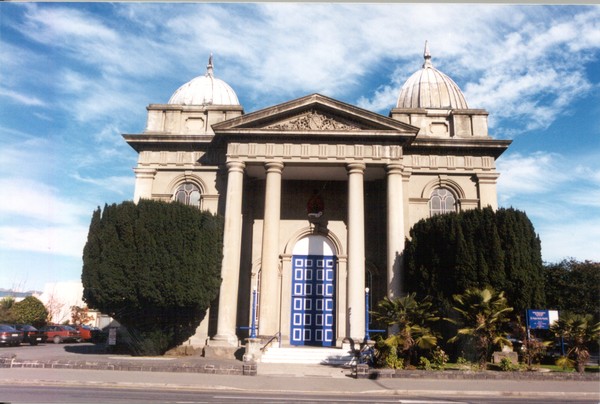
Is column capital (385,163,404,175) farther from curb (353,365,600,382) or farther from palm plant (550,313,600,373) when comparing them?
curb (353,365,600,382)

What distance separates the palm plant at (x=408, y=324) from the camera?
17.0 meters

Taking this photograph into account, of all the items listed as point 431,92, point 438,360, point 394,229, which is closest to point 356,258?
point 394,229

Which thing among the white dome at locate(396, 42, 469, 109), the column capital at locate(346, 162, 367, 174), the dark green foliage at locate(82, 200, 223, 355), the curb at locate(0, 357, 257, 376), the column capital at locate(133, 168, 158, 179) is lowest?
the curb at locate(0, 357, 257, 376)

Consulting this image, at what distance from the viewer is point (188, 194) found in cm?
2520

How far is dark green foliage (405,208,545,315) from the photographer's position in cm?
1942

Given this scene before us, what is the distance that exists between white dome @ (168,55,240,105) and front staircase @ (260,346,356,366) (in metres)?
17.7

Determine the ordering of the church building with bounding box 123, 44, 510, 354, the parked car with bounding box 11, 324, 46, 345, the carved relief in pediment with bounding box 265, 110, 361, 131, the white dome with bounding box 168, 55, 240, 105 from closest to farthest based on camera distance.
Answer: the church building with bounding box 123, 44, 510, 354 < the carved relief in pediment with bounding box 265, 110, 361, 131 < the parked car with bounding box 11, 324, 46, 345 < the white dome with bounding box 168, 55, 240, 105

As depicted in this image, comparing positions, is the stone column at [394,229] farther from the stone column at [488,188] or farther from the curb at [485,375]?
the curb at [485,375]

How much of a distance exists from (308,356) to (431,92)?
693 inches

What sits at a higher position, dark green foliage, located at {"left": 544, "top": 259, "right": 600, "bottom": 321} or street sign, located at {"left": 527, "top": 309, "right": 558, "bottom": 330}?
dark green foliage, located at {"left": 544, "top": 259, "right": 600, "bottom": 321}

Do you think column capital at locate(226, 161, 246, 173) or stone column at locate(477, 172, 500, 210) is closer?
column capital at locate(226, 161, 246, 173)

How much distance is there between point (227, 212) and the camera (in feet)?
73.5

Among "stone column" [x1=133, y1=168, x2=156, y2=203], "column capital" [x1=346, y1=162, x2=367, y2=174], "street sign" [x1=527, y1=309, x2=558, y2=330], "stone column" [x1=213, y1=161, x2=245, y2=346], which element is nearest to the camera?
"street sign" [x1=527, y1=309, x2=558, y2=330]

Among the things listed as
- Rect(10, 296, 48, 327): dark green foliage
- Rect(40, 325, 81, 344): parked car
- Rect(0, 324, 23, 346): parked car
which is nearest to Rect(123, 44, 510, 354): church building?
Rect(0, 324, 23, 346): parked car
